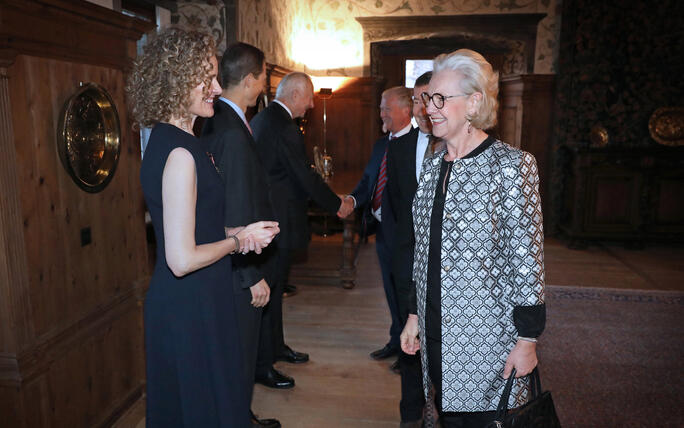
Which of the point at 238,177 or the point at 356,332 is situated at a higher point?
the point at 238,177

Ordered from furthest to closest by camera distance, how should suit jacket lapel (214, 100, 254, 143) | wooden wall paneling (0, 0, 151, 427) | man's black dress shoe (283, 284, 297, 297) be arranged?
man's black dress shoe (283, 284, 297, 297) < suit jacket lapel (214, 100, 254, 143) < wooden wall paneling (0, 0, 151, 427)

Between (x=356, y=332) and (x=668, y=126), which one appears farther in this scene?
(x=668, y=126)

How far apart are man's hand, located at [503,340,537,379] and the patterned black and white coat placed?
0.05 metres

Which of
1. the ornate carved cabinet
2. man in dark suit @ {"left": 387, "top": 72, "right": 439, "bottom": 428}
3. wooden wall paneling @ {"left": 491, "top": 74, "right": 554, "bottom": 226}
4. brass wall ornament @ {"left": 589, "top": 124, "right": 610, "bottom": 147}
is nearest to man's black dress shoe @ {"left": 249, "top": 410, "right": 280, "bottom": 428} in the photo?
man in dark suit @ {"left": 387, "top": 72, "right": 439, "bottom": 428}

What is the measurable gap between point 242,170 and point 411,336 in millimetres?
917

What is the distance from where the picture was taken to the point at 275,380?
2912 mm

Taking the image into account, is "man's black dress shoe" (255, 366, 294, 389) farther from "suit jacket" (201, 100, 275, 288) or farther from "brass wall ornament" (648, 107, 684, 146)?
"brass wall ornament" (648, 107, 684, 146)

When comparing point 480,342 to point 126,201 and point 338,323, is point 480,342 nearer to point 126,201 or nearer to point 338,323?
point 126,201

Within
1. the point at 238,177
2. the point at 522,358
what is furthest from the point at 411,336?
the point at 238,177

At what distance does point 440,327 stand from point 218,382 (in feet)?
2.37

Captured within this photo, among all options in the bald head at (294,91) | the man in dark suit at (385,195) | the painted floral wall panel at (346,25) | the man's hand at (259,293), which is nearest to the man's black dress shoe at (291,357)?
the man in dark suit at (385,195)

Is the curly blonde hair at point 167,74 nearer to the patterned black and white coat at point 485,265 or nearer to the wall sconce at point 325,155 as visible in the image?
the patterned black and white coat at point 485,265

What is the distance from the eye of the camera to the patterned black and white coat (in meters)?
1.43

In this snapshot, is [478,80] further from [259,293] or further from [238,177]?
[259,293]
